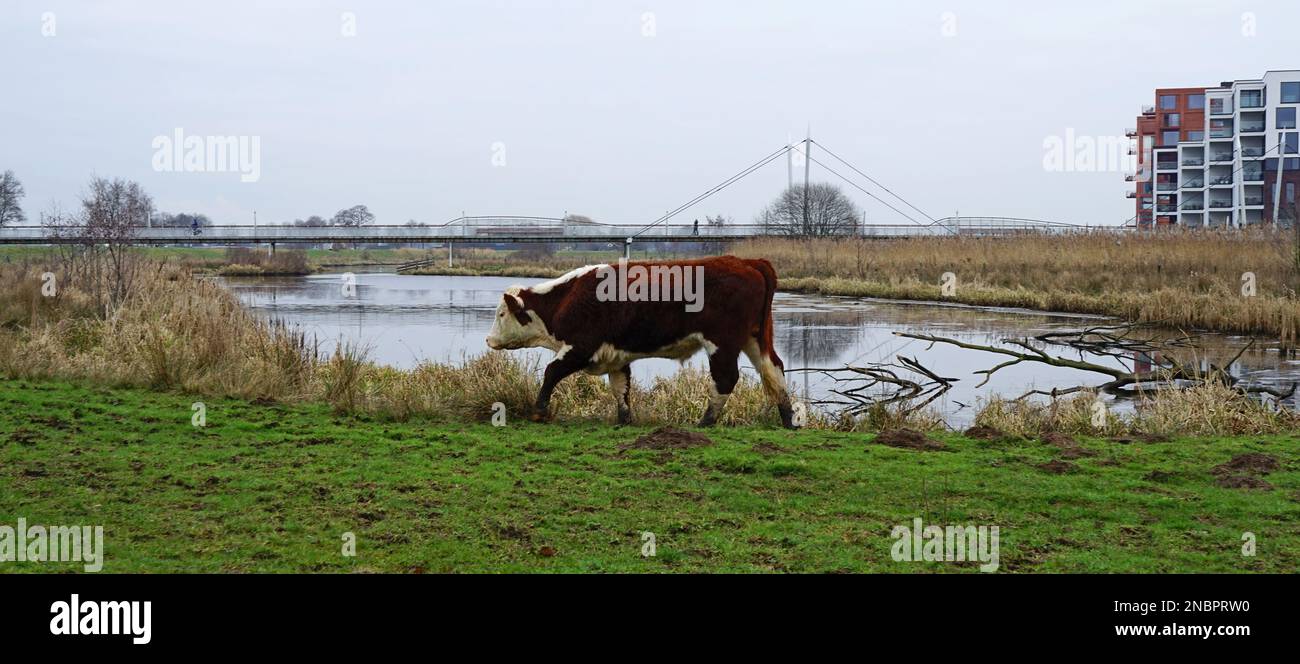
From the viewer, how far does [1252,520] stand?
23.7ft

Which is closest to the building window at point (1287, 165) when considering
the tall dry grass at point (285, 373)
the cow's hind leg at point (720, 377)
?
the tall dry grass at point (285, 373)

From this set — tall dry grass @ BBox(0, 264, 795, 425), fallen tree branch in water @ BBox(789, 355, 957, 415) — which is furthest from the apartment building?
tall dry grass @ BBox(0, 264, 795, 425)

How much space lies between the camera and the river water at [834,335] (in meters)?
18.2

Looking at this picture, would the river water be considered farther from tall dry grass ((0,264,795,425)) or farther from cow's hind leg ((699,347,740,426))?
cow's hind leg ((699,347,740,426))

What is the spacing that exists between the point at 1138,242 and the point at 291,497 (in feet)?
113

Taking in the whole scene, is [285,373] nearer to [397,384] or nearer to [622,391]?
[397,384]

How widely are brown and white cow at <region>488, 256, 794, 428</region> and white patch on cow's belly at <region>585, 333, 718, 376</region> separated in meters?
0.01

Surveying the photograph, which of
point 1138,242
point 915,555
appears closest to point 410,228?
point 1138,242

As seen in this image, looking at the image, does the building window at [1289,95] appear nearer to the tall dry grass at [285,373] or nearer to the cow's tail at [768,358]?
the tall dry grass at [285,373]

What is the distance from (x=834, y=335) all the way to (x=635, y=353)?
1606cm

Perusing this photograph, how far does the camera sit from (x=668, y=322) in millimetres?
11289

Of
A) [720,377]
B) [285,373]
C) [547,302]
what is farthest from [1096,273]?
[285,373]

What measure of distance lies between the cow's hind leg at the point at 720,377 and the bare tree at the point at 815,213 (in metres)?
67.4
